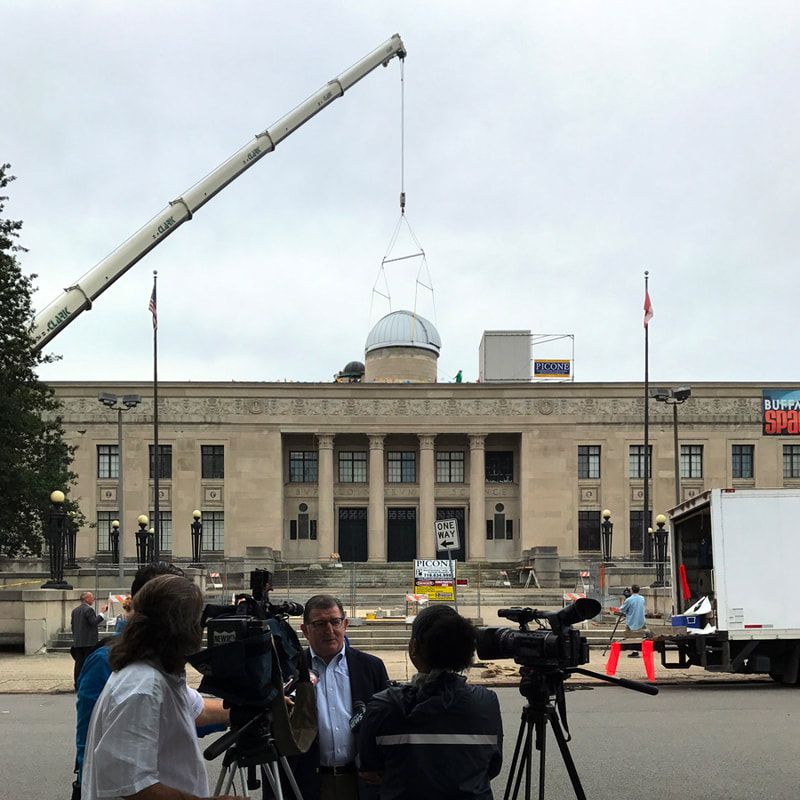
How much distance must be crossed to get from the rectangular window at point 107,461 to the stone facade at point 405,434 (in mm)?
218

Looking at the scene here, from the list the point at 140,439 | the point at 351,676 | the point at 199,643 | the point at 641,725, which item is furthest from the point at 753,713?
the point at 140,439

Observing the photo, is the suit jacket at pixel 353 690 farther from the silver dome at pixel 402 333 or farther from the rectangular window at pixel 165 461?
the silver dome at pixel 402 333

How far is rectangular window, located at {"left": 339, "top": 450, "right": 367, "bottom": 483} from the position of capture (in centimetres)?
5919

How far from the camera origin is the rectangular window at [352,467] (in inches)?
2330

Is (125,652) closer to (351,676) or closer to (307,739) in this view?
(307,739)

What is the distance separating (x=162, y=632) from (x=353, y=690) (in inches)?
74.4

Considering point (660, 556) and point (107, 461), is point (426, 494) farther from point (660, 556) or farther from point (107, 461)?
point (660, 556)

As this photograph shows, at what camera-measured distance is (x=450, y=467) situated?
195 feet

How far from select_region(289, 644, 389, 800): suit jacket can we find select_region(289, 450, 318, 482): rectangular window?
53964mm

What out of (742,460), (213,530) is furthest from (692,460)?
(213,530)

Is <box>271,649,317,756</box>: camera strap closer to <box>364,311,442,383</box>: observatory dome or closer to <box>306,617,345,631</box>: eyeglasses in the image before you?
<box>306,617,345,631</box>: eyeglasses

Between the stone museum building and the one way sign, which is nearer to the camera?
the one way sign

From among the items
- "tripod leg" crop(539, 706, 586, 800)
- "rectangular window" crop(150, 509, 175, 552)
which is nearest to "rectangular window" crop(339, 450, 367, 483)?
"rectangular window" crop(150, 509, 175, 552)

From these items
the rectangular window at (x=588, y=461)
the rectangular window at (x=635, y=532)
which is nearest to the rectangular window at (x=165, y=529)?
the rectangular window at (x=588, y=461)
